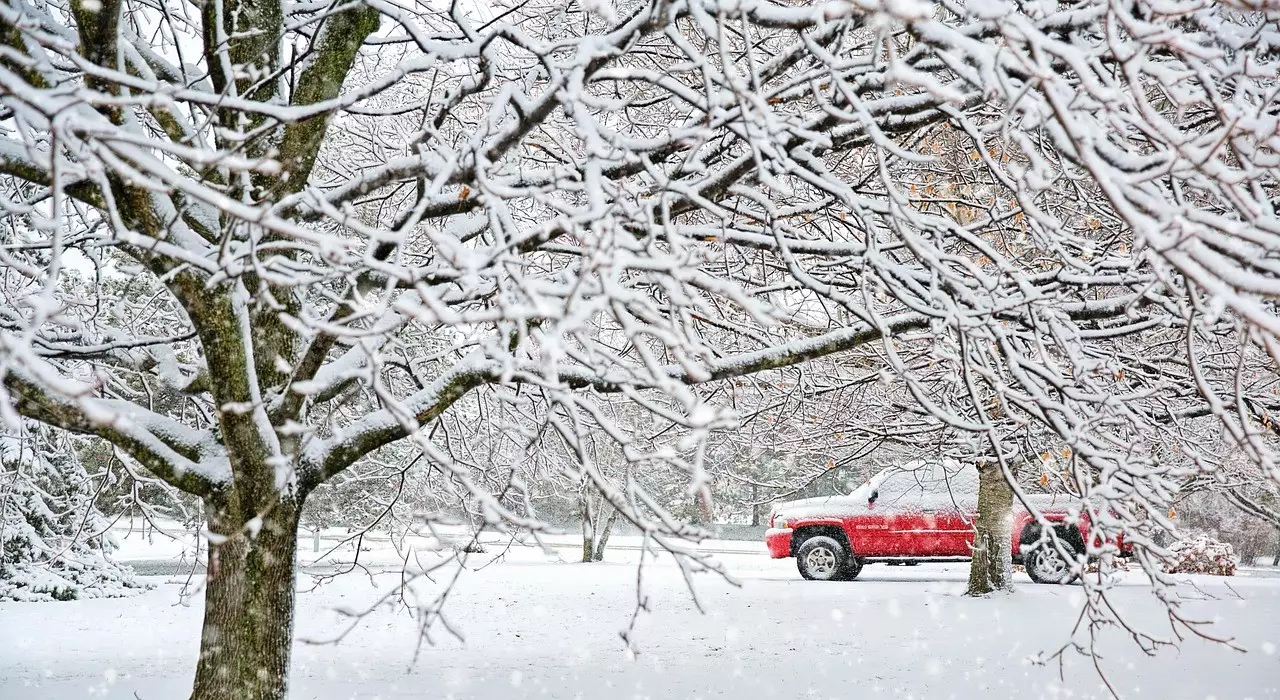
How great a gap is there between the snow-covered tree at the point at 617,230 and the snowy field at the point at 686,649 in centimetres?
Answer: 217

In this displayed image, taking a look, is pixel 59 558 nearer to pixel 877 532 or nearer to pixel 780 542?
pixel 780 542

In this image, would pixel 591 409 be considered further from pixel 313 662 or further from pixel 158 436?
pixel 313 662

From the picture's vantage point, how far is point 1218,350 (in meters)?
6.07

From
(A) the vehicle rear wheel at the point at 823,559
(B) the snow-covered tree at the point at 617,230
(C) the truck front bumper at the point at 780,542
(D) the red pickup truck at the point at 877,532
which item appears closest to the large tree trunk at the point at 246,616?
(B) the snow-covered tree at the point at 617,230

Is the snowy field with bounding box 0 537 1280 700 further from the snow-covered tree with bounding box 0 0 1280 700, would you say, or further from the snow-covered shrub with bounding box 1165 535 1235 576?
the snow-covered shrub with bounding box 1165 535 1235 576

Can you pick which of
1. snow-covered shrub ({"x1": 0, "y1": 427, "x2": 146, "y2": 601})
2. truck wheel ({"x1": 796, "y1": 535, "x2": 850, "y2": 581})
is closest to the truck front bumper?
truck wheel ({"x1": 796, "y1": 535, "x2": 850, "y2": 581})

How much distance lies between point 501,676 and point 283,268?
460cm

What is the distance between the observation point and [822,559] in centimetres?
1401

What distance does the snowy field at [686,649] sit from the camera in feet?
21.6

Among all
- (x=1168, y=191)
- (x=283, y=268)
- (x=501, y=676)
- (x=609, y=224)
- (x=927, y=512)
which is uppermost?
(x=1168, y=191)

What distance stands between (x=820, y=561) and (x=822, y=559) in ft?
0.16

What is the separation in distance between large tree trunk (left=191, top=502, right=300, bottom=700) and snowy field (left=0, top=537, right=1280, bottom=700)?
135 cm

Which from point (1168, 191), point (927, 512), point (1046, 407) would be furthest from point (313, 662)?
point (927, 512)

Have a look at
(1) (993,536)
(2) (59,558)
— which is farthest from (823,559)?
(2) (59,558)
